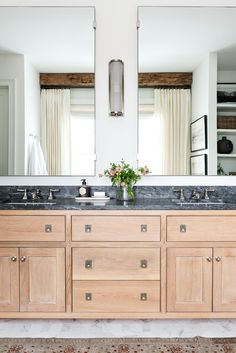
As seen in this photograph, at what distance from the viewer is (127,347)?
214cm

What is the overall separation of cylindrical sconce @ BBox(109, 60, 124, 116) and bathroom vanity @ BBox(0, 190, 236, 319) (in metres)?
0.95

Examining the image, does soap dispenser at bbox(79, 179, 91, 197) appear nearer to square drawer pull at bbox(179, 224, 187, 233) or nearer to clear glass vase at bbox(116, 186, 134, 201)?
clear glass vase at bbox(116, 186, 134, 201)

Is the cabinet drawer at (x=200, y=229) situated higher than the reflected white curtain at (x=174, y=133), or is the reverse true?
the reflected white curtain at (x=174, y=133)

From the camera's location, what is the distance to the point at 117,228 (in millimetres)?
2326

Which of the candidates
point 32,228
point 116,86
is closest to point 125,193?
point 32,228

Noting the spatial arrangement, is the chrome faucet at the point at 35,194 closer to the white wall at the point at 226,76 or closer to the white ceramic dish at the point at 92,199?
the white ceramic dish at the point at 92,199

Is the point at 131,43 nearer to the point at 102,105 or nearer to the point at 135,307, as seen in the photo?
the point at 102,105

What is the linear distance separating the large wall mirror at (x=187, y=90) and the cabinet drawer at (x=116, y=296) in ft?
3.28

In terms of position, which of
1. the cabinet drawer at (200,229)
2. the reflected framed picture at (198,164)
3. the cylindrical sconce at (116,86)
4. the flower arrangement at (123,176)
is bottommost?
the cabinet drawer at (200,229)

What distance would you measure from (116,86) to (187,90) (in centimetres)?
60

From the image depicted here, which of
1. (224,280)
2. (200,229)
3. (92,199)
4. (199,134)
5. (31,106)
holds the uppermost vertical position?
(31,106)

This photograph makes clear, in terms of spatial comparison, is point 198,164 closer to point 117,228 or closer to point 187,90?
point 187,90

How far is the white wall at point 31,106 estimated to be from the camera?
9.46 feet

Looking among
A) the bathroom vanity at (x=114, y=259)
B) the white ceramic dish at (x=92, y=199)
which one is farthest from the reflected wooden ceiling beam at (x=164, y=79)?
the bathroom vanity at (x=114, y=259)
